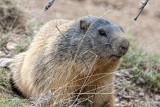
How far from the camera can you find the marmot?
18.2ft

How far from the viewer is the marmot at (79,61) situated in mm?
5551

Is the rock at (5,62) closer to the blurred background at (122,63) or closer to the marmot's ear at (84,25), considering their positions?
the blurred background at (122,63)

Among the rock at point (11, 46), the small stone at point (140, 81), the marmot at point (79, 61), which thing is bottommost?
the small stone at point (140, 81)

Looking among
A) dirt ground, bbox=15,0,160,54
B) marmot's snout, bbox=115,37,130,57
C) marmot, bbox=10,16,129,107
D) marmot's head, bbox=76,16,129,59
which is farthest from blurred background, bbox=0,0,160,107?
dirt ground, bbox=15,0,160,54

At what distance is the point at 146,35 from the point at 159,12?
362 cm

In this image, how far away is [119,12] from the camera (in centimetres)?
1588

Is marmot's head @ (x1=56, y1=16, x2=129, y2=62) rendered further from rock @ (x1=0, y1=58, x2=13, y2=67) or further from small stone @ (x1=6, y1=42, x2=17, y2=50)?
small stone @ (x1=6, y1=42, x2=17, y2=50)

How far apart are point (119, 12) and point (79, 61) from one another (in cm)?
1065

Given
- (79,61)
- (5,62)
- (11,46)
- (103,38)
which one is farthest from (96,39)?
(11,46)

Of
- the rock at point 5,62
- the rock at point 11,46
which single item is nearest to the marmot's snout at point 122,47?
the rock at point 5,62

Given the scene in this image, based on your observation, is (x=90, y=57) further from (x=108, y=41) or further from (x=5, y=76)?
(x=5, y=76)

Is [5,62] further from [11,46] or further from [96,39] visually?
[96,39]

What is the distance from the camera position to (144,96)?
8266mm

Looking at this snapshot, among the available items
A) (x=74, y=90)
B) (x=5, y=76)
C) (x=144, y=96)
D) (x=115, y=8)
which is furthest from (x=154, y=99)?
(x=115, y=8)
